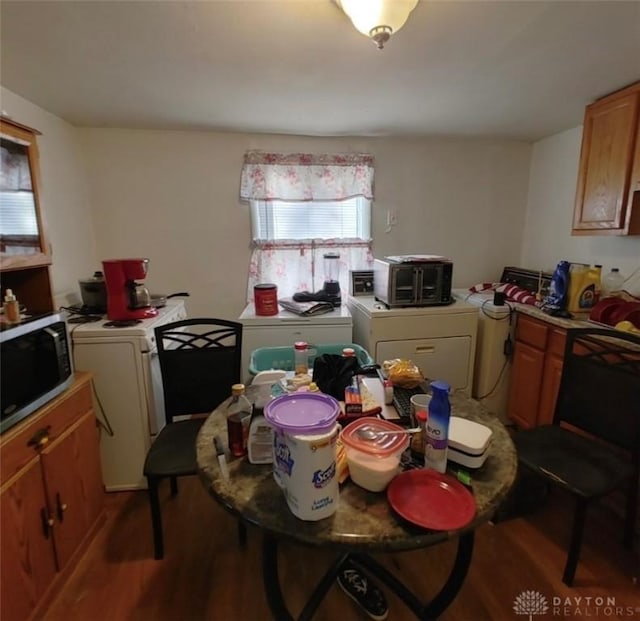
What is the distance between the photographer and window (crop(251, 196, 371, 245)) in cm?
286

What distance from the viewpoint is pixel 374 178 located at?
9.56 feet

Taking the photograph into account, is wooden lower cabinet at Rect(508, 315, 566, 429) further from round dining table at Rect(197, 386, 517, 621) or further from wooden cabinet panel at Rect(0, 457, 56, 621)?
wooden cabinet panel at Rect(0, 457, 56, 621)

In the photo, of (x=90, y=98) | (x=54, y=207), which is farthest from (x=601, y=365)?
(x=54, y=207)

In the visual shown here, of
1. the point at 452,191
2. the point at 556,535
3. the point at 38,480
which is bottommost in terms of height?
the point at 556,535

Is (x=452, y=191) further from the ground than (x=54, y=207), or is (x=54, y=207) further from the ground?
(x=452, y=191)

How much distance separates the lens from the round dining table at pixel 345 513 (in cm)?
79

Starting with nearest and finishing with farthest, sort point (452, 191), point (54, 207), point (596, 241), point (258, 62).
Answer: point (258, 62), point (54, 207), point (596, 241), point (452, 191)

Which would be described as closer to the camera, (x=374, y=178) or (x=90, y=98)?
(x=90, y=98)

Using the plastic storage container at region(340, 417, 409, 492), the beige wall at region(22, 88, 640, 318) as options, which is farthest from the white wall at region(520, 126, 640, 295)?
the plastic storage container at region(340, 417, 409, 492)

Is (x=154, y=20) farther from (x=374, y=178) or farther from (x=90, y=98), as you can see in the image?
(x=374, y=178)

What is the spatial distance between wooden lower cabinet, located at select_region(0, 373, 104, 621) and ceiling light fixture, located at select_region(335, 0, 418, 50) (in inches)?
71.2

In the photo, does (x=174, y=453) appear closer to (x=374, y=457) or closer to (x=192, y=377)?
(x=192, y=377)

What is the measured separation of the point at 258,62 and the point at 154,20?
46 cm

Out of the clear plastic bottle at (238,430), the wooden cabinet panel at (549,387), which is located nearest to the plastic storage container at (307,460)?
the clear plastic bottle at (238,430)
